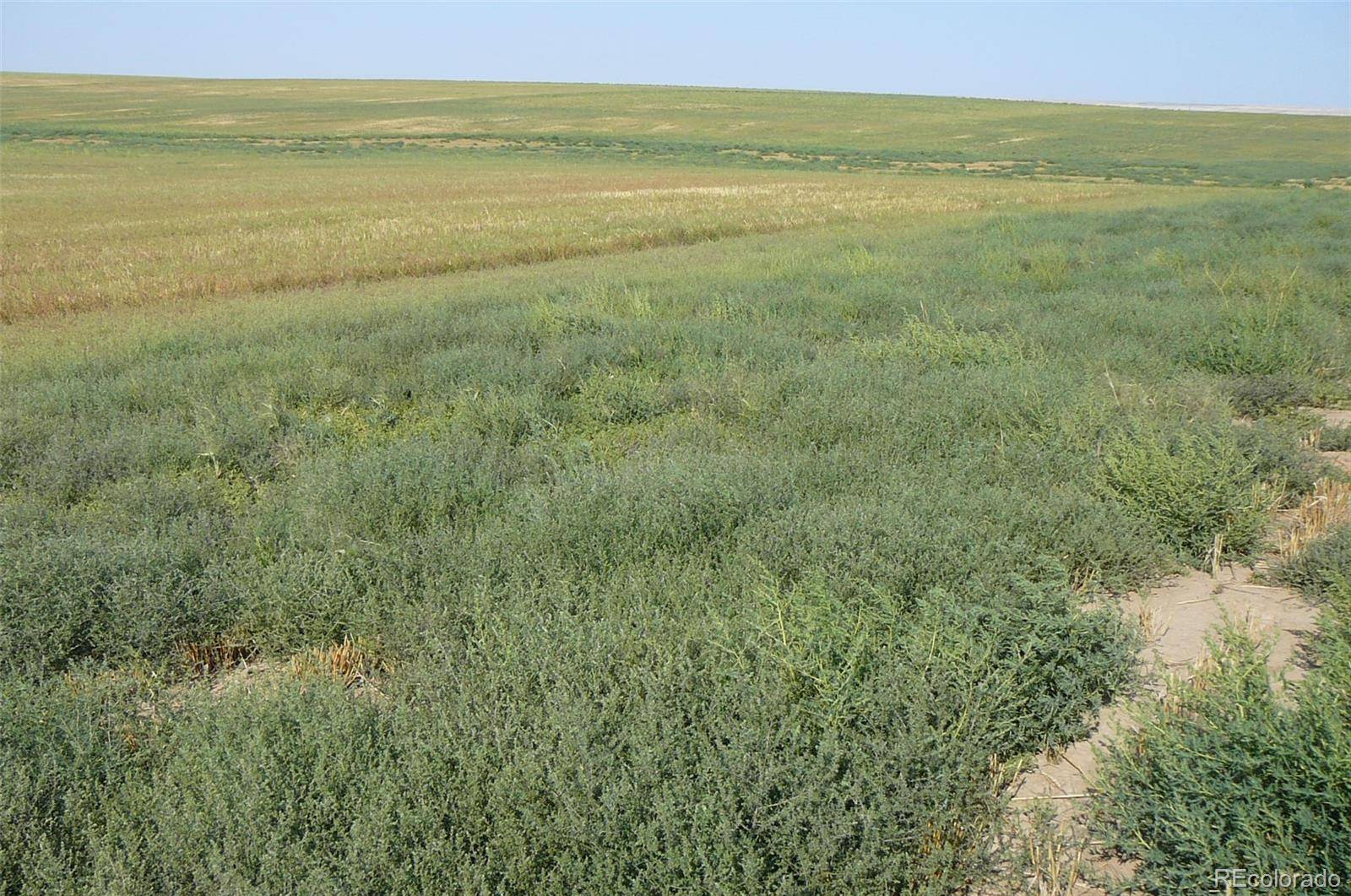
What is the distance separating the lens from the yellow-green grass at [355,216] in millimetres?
14844

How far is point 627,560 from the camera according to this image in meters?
4.32

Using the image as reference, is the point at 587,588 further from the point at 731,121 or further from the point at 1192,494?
the point at 731,121

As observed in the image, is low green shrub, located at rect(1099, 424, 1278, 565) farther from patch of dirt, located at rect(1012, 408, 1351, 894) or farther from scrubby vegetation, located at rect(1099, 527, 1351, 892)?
scrubby vegetation, located at rect(1099, 527, 1351, 892)

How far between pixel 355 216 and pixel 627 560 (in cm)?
1990

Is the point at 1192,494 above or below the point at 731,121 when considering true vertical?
below

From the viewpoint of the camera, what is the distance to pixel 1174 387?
6.77 meters

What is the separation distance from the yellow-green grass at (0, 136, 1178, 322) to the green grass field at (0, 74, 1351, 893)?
59.1 inches

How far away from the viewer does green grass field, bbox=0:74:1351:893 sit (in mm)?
2648

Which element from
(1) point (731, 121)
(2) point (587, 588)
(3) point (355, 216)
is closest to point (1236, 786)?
(2) point (587, 588)

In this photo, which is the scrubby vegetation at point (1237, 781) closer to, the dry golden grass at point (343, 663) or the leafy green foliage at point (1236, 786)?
the leafy green foliage at point (1236, 786)

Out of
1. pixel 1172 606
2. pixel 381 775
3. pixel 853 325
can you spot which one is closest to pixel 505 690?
pixel 381 775

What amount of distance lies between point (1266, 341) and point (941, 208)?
59.2 feet

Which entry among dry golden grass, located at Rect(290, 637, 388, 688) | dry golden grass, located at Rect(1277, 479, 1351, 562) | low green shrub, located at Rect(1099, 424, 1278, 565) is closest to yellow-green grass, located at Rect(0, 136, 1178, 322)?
dry golden grass, located at Rect(290, 637, 388, 688)

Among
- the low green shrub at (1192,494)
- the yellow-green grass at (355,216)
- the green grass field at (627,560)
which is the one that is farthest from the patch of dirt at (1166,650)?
the yellow-green grass at (355,216)
